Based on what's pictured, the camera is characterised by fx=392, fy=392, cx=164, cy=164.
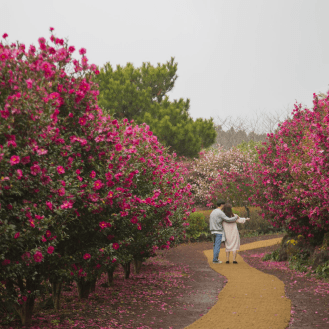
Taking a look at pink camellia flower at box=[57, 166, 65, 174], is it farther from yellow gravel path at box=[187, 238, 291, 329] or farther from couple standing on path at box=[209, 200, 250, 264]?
couple standing on path at box=[209, 200, 250, 264]

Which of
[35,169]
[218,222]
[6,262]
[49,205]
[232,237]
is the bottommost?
[232,237]

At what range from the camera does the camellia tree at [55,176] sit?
12.7ft

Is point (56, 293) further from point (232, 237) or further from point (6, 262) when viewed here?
point (232, 237)

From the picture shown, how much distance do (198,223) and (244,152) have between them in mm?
9692

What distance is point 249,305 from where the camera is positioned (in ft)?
20.1

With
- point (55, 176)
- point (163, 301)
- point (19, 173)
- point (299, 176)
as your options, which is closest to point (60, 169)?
point (55, 176)

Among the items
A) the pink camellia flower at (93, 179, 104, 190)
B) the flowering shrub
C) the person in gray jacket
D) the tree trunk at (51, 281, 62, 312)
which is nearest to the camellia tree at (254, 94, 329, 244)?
the person in gray jacket

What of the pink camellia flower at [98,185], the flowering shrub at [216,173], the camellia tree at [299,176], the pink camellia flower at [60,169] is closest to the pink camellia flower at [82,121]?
the pink camellia flower at [98,185]

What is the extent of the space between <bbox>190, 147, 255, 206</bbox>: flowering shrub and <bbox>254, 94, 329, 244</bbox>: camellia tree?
8151mm

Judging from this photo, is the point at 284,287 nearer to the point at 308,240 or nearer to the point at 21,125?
the point at 308,240

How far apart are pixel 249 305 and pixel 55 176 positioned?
3768mm

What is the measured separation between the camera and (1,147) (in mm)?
3543

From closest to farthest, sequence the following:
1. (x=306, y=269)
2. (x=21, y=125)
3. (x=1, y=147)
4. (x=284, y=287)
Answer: (x=1, y=147), (x=21, y=125), (x=284, y=287), (x=306, y=269)

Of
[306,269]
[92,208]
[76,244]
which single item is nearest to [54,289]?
[76,244]
